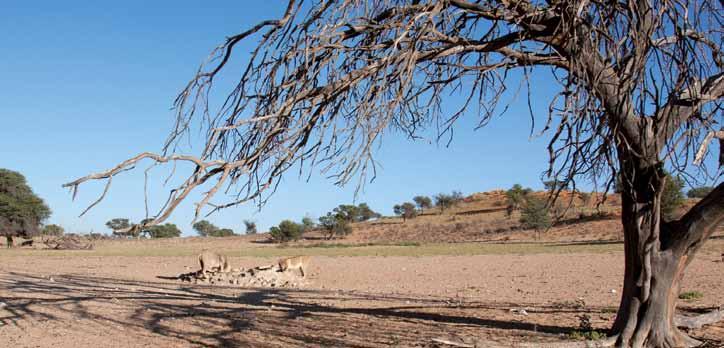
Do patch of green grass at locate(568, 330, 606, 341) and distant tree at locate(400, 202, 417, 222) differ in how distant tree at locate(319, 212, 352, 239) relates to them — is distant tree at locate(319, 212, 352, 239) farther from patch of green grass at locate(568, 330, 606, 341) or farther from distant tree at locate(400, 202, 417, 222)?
patch of green grass at locate(568, 330, 606, 341)

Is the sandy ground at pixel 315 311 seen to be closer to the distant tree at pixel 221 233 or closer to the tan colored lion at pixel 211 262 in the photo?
the tan colored lion at pixel 211 262

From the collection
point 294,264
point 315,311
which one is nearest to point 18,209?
point 294,264

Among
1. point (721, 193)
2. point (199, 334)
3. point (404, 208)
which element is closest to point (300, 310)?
point (199, 334)

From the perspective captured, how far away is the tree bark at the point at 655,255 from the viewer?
672cm

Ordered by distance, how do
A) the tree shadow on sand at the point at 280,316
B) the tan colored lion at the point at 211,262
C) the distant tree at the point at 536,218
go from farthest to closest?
the distant tree at the point at 536,218 → the tan colored lion at the point at 211,262 → the tree shadow on sand at the point at 280,316

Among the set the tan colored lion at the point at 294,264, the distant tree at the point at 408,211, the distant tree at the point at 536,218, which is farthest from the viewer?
the distant tree at the point at 408,211

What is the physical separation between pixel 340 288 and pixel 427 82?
1011 cm

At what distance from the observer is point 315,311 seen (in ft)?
34.6

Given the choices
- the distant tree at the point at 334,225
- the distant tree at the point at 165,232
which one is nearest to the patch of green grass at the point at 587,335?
the distant tree at the point at 334,225

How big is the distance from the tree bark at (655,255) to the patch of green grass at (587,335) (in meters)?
0.29

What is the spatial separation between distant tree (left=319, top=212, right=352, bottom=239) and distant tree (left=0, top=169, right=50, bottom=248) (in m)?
34.8

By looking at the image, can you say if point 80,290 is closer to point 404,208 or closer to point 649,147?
point 649,147

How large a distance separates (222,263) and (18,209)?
43.8 metres

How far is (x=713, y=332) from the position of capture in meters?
7.70
